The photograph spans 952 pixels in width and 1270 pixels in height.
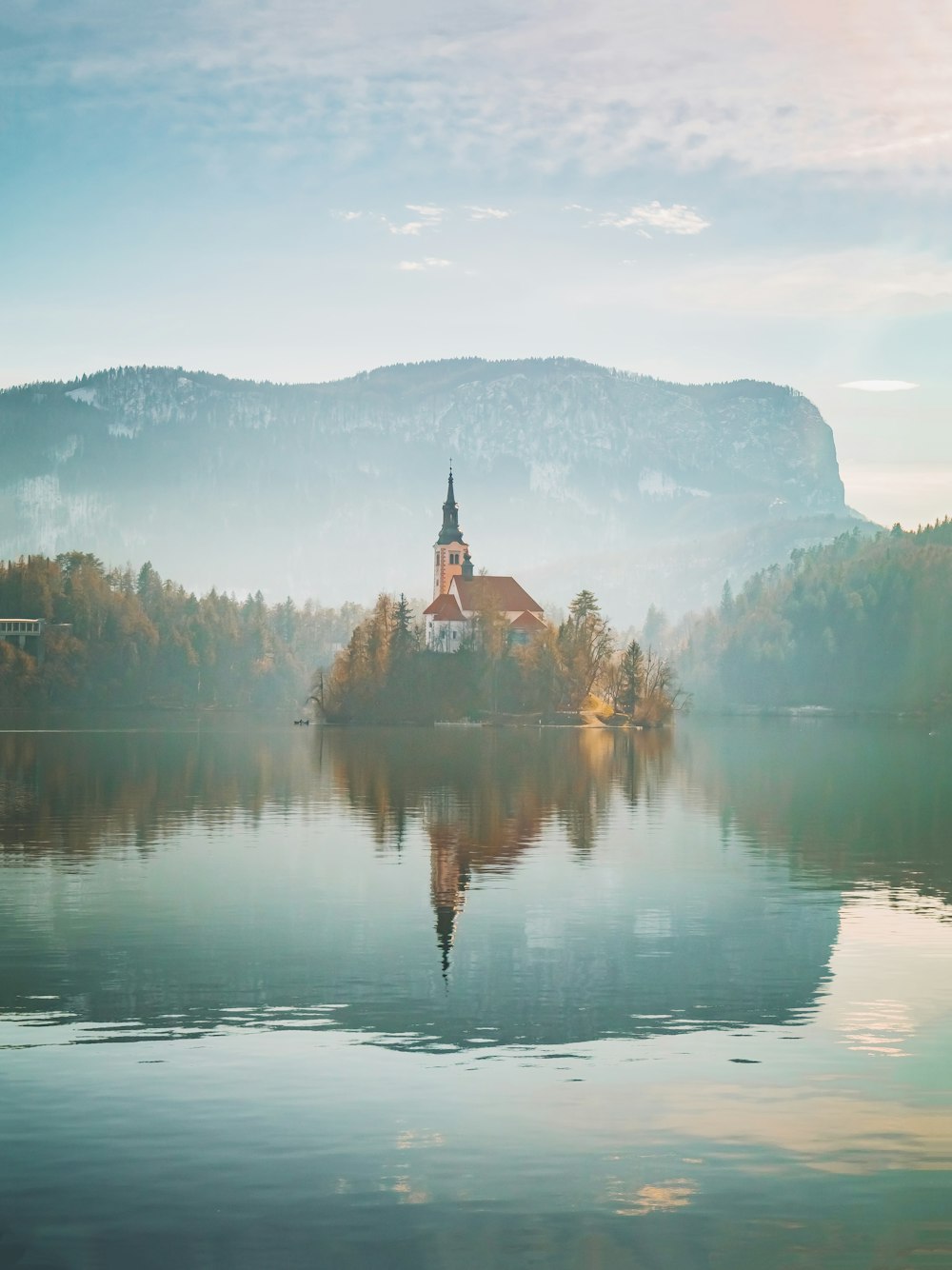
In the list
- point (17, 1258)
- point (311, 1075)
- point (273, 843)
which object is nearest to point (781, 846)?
point (273, 843)

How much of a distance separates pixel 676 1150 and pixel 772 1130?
178 centimetres

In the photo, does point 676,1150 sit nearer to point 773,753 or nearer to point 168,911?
point 168,911

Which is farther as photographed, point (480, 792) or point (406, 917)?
point (480, 792)

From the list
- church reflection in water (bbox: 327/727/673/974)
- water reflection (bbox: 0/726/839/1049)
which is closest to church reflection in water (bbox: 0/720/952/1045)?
water reflection (bbox: 0/726/839/1049)

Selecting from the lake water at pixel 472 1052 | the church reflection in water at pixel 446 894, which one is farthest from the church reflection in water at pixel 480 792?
the lake water at pixel 472 1052

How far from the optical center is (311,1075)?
25.6 m

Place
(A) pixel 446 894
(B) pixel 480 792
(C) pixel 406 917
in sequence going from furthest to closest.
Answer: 1. (B) pixel 480 792
2. (A) pixel 446 894
3. (C) pixel 406 917

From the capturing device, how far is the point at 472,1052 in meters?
27.6

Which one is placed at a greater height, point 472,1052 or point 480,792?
point 472,1052

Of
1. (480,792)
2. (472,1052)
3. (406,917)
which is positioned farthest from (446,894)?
(480,792)

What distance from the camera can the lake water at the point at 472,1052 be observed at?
19.2 m

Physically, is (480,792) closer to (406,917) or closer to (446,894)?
(446,894)

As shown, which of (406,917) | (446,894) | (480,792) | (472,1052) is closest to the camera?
(472,1052)

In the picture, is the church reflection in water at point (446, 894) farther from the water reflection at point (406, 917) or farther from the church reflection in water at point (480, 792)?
the church reflection in water at point (480, 792)
